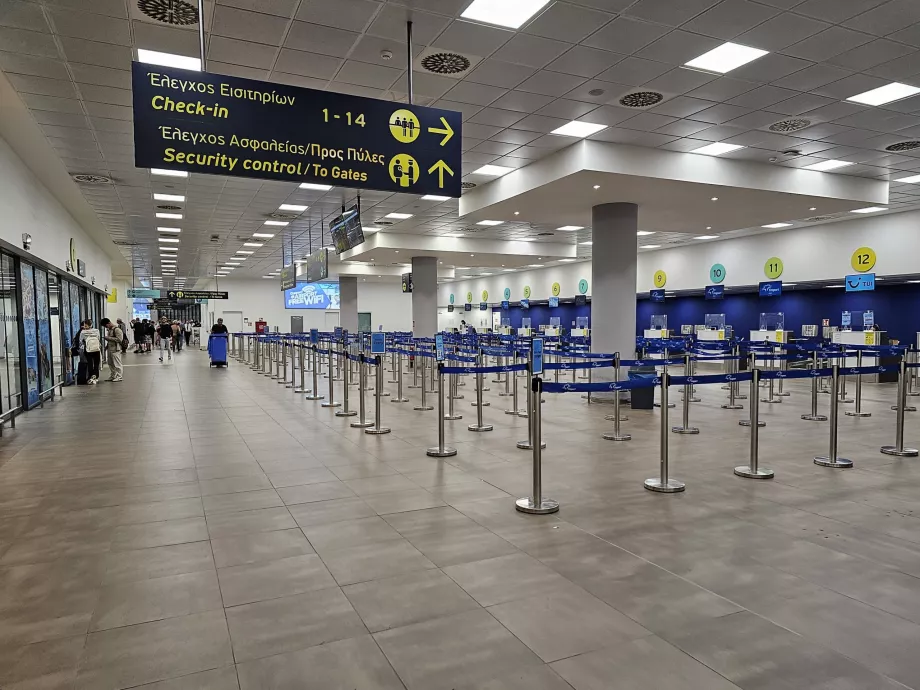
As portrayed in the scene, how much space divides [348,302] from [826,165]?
70.4ft

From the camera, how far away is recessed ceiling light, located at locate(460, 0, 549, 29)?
17.2 feet

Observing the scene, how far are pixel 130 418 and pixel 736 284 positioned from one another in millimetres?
18187

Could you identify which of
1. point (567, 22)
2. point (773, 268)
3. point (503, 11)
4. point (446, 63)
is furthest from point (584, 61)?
point (773, 268)

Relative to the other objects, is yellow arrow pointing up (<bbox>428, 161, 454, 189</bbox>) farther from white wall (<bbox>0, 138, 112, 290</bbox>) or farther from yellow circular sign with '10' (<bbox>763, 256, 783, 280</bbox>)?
yellow circular sign with '10' (<bbox>763, 256, 783, 280</bbox>)

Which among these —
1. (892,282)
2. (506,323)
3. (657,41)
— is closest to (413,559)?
(657,41)

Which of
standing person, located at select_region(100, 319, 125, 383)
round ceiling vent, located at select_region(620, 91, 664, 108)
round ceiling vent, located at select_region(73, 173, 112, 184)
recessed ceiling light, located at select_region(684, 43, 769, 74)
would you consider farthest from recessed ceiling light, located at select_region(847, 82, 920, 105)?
standing person, located at select_region(100, 319, 125, 383)

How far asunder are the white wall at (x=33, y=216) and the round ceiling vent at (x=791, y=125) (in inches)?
430

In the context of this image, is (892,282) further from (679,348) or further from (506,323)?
(506,323)

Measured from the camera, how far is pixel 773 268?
1844cm

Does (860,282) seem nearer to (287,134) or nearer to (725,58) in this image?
(725,58)

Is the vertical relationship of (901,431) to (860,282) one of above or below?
below

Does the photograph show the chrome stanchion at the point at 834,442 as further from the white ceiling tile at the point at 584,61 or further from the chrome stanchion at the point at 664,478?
the white ceiling tile at the point at 584,61

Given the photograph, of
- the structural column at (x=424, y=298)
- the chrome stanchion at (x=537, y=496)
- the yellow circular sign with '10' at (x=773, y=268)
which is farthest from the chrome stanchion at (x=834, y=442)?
the structural column at (x=424, y=298)

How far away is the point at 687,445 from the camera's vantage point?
A: 7410 mm
